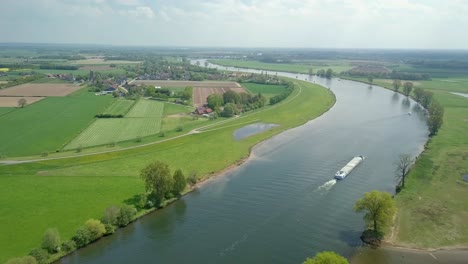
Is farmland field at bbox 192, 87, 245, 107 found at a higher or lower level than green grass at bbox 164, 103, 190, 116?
higher

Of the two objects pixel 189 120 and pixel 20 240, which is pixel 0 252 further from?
pixel 189 120

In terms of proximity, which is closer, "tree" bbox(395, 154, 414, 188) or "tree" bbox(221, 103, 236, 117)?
"tree" bbox(395, 154, 414, 188)

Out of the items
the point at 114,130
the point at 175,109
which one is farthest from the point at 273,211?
the point at 175,109

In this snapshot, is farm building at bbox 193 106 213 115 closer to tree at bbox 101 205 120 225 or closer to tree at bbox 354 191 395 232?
tree at bbox 101 205 120 225

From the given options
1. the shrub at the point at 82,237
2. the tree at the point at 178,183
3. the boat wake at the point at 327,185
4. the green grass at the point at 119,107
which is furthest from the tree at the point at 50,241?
the green grass at the point at 119,107

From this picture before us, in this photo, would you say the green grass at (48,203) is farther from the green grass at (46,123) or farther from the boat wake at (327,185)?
the boat wake at (327,185)

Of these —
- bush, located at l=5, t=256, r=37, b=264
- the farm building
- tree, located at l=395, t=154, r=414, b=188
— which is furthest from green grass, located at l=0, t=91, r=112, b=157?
tree, located at l=395, t=154, r=414, b=188

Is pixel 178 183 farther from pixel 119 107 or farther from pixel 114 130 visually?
pixel 119 107

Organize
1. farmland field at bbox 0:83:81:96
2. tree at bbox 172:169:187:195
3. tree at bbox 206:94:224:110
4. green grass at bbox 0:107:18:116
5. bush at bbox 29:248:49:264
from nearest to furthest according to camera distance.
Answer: bush at bbox 29:248:49:264, tree at bbox 172:169:187:195, green grass at bbox 0:107:18:116, tree at bbox 206:94:224:110, farmland field at bbox 0:83:81:96
